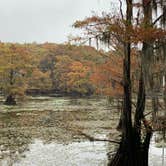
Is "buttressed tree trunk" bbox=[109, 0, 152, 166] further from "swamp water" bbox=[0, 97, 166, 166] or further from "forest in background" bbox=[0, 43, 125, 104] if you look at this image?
"forest in background" bbox=[0, 43, 125, 104]

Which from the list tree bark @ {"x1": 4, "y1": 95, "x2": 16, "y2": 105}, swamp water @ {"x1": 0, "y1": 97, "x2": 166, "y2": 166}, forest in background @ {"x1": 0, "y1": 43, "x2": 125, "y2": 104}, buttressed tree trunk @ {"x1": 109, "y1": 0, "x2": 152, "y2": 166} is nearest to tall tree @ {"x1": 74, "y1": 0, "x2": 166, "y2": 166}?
buttressed tree trunk @ {"x1": 109, "y1": 0, "x2": 152, "y2": 166}

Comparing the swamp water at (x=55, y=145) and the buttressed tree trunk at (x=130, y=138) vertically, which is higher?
the buttressed tree trunk at (x=130, y=138)

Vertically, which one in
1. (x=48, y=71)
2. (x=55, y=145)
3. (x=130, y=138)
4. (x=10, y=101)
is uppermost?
(x=48, y=71)

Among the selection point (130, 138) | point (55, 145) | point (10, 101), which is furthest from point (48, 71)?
point (130, 138)

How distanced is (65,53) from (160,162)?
52972mm

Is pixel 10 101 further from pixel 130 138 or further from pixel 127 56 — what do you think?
pixel 130 138

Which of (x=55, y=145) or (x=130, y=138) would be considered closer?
(x=130, y=138)

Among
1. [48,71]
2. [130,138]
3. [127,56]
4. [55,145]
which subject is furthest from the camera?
[48,71]

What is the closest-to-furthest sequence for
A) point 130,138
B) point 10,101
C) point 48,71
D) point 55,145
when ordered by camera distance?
1. point 130,138
2. point 55,145
3. point 10,101
4. point 48,71

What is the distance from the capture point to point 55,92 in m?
61.4

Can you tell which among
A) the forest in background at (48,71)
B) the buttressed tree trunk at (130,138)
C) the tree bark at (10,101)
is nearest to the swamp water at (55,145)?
the buttressed tree trunk at (130,138)

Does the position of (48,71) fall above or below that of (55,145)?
above

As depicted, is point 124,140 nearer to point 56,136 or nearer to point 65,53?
point 56,136

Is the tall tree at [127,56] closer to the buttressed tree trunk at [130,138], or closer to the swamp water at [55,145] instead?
the buttressed tree trunk at [130,138]
